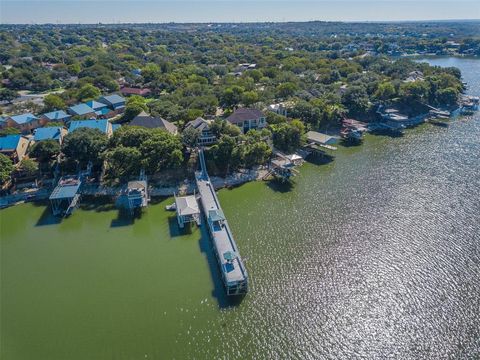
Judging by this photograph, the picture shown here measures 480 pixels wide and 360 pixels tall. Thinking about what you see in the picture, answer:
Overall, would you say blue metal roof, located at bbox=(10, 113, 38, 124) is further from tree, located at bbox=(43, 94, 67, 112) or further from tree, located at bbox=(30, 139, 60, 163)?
tree, located at bbox=(30, 139, 60, 163)

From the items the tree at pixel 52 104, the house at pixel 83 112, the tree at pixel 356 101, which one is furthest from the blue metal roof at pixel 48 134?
the tree at pixel 356 101

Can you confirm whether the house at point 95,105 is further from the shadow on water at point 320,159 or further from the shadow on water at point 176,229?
the shadow on water at point 320,159

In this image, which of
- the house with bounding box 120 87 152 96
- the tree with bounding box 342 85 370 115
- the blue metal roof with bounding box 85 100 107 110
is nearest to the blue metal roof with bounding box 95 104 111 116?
the blue metal roof with bounding box 85 100 107 110

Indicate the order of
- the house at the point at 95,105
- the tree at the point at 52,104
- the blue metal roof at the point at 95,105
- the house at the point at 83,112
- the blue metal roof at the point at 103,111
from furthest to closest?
the tree at the point at 52,104 < the blue metal roof at the point at 95,105 < the house at the point at 95,105 < the blue metal roof at the point at 103,111 < the house at the point at 83,112

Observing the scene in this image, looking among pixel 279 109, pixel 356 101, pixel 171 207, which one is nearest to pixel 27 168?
pixel 171 207

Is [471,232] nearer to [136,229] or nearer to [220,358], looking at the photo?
[220,358]

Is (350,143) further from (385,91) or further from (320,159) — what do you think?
(385,91)
